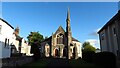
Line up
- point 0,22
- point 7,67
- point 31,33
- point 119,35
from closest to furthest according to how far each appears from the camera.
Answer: point 7,67 < point 119,35 < point 0,22 < point 31,33

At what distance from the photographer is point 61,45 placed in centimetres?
6444

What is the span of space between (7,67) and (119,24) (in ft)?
54.0

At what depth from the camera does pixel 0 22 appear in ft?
94.6

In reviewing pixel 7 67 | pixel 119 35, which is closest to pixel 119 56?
pixel 119 35

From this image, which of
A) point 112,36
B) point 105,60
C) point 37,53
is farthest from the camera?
point 37,53

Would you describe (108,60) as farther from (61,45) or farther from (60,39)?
(60,39)

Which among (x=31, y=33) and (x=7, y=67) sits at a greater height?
(x=31, y=33)

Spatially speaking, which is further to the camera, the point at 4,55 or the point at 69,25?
the point at 69,25

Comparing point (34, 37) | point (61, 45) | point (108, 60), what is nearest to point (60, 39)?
point (61, 45)

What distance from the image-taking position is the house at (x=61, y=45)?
2474 inches

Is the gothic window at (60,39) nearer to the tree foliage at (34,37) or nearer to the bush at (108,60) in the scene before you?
the tree foliage at (34,37)

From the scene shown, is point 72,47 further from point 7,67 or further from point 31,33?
point 7,67

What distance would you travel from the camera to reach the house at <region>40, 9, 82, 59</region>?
62.8 m

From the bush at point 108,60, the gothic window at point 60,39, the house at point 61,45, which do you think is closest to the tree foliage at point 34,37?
the house at point 61,45
